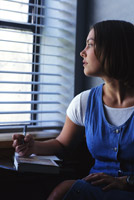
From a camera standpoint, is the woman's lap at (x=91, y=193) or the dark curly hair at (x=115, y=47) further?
the dark curly hair at (x=115, y=47)

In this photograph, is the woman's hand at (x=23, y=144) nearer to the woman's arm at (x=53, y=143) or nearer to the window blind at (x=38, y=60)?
the woman's arm at (x=53, y=143)

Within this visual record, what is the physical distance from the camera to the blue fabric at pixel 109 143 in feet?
4.53

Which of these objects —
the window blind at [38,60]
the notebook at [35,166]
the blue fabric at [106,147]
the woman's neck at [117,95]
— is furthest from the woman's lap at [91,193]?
the window blind at [38,60]

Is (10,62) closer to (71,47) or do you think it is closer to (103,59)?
(71,47)

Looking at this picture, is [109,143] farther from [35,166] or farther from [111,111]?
[35,166]

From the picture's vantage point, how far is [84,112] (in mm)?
1599

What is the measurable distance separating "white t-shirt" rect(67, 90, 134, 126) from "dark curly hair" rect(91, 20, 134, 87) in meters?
0.18

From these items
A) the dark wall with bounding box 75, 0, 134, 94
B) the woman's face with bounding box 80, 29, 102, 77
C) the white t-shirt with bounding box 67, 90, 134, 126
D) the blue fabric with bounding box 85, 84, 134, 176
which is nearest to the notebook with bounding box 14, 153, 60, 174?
the blue fabric with bounding box 85, 84, 134, 176

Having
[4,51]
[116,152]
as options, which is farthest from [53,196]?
[4,51]

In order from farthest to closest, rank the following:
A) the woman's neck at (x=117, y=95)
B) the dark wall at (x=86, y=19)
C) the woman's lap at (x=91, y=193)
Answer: the dark wall at (x=86, y=19) < the woman's neck at (x=117, y=95) < the woman's lap at (x=91, y=193)

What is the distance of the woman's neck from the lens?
151 centimetres

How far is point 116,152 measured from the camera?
54.7 inches

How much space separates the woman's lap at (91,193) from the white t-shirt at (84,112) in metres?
0.35

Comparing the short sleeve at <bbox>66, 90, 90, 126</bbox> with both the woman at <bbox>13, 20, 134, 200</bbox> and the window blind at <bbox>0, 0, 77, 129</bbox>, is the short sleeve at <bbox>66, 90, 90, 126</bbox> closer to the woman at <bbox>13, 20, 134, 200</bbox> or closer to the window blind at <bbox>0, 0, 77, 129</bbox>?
the woman at <bbox>13, 20, 134, 200</bbox>
